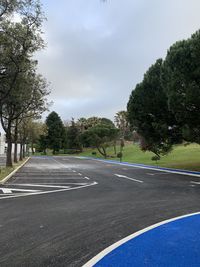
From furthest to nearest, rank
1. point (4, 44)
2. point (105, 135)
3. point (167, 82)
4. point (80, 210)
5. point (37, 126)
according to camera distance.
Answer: point (105, 135), point (37, 126), point (167, 82), point (4, 44), point (80, 210)

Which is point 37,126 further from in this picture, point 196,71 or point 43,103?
point 196,71

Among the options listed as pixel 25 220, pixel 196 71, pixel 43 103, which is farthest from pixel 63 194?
pixel 43 103

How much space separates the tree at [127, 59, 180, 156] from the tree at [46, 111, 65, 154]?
75386 millimetres

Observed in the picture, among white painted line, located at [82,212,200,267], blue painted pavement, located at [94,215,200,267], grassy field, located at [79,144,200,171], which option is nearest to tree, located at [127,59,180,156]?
grassy field, located at [79,144,200,171]

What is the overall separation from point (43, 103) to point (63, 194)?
23.2 m

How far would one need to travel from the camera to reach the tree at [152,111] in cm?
3496

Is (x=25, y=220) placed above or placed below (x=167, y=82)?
below

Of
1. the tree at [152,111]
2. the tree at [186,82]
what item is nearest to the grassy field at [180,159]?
the tree at [152,111]

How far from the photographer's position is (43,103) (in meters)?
37.0

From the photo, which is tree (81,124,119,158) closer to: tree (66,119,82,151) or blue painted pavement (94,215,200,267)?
tree (66,119,82,151)

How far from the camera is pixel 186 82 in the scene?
26969 mm

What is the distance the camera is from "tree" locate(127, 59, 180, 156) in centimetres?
3496

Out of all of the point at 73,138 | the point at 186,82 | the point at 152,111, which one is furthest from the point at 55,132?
the point at 186,82

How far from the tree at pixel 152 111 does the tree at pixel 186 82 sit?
5.69 m
